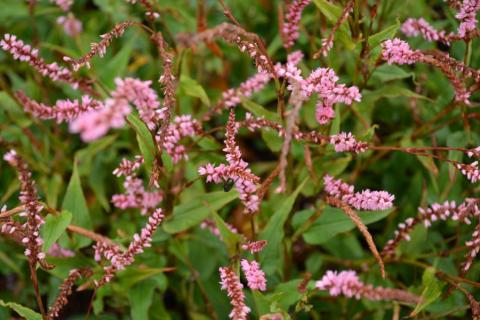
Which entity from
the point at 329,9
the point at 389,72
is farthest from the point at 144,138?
the point at 389,72

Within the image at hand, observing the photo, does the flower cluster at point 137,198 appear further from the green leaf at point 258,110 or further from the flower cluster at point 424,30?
the flower cluster at point 424,30

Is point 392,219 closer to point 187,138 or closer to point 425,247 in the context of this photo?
point 425,247

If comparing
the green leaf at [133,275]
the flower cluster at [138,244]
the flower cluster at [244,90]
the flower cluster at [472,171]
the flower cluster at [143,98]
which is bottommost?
the green leaf at [133,275]

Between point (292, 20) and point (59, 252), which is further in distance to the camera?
point (59, 252)

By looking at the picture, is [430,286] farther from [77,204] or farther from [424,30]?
[77,204]

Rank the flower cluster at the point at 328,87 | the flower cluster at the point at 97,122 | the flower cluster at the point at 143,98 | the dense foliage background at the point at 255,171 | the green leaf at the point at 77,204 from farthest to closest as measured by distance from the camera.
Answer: the green leaf at the point at 77,204
the dense foliage background at the point at 255,171
the flower cluster at the point at 328,87
the flower cluster at the point at 143,98
the flower cluster at the point at 97,122

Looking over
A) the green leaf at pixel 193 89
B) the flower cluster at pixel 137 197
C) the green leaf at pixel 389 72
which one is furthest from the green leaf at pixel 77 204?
the green leaf at pixel 389 72
